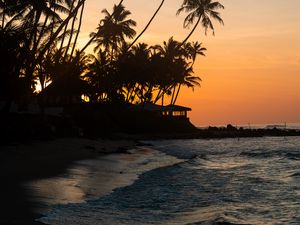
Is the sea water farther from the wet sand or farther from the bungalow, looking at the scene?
the bungalow

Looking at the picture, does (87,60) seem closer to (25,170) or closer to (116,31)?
(116,31)

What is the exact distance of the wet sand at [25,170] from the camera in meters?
8.13

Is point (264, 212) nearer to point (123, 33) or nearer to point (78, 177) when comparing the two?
point (78, 177)

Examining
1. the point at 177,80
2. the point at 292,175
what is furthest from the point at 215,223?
the point at 177,80

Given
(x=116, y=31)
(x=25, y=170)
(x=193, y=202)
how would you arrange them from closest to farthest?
(x=193, y=202)
(x=25, y=170)
(x=116, y=31)

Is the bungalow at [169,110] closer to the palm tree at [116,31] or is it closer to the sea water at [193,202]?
the palm tree at [116,31]

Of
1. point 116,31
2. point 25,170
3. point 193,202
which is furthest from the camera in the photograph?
point 116,31

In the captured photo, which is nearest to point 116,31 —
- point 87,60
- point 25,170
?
point 87,60

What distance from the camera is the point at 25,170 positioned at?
47.2 feet

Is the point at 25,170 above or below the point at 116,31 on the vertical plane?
below

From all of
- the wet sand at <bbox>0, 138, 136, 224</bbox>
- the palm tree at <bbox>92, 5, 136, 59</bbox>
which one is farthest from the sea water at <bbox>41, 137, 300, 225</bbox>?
the palm tree at <bbox>92, 5, 136, 59</bbox>

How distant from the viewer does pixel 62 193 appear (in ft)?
36.1

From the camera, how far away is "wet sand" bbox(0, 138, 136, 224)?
8129 millimetres

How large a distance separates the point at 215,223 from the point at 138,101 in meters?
56.9
